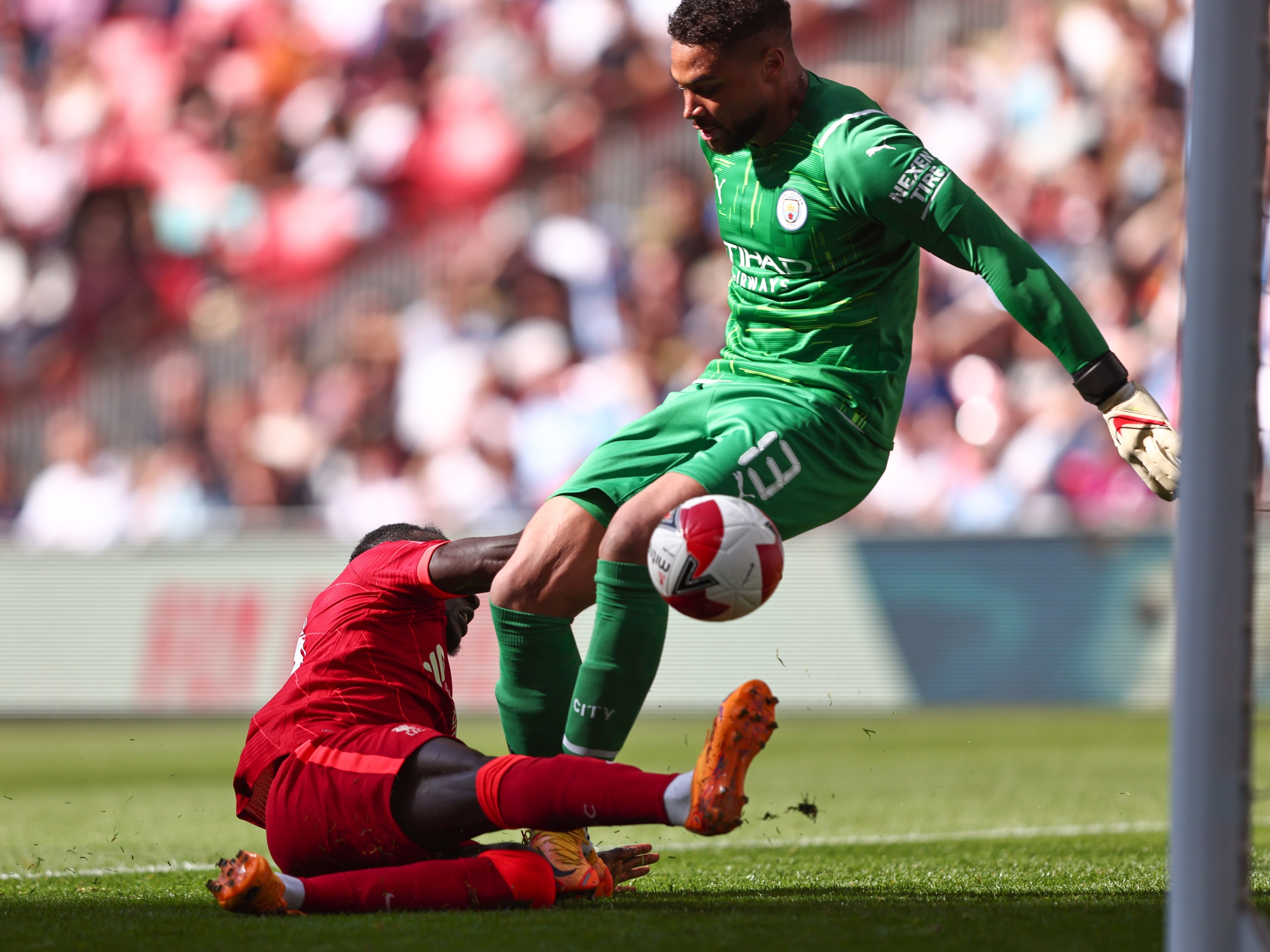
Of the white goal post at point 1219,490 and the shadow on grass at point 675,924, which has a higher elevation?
the white goal post at point 1219,490

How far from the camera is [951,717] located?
9703 mm

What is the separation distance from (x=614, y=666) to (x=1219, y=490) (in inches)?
60.6

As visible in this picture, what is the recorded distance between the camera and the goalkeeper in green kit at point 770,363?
10.9 ft

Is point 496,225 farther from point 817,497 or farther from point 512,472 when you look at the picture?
point 817,497

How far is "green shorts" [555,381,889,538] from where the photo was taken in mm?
3424

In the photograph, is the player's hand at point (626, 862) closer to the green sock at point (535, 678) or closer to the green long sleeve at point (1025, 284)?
the green sock at point (535, 678)

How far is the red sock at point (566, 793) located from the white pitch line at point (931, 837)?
2.02 metres

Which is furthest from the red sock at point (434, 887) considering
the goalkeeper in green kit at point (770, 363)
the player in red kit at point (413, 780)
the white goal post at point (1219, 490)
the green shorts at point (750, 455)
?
the white goal post at point (1219, 490)

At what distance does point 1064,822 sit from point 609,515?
8.67 ft

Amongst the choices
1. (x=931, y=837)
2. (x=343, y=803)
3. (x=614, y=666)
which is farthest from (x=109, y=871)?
(x=931, y=837)

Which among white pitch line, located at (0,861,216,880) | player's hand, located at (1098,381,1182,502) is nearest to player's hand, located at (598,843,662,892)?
white pitch line, located at (0,861,216,880)

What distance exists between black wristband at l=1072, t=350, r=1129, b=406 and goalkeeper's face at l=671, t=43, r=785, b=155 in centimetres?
99

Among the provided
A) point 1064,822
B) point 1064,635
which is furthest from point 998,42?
Result: point 1064,822

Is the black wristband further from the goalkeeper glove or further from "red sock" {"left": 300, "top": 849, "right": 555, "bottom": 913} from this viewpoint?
"red sock" {"left": 300, "top": 849, "right": 555, "bottom": 913}
